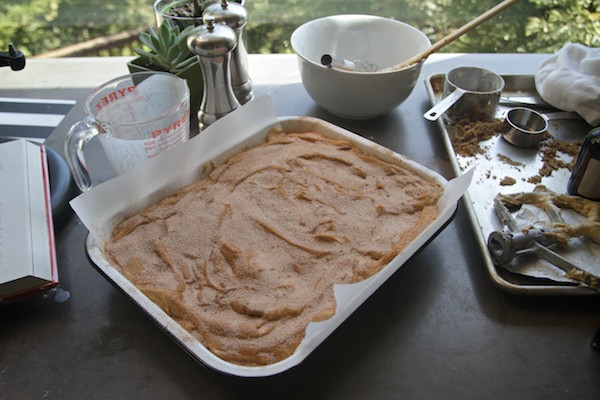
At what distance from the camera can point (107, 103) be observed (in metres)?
1.02

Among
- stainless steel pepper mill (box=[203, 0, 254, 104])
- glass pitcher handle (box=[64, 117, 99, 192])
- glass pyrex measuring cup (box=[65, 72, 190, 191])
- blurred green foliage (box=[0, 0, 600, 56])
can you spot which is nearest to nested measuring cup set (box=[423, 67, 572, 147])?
stainless steel pepper mill (box=[203, 0, 254, 104])

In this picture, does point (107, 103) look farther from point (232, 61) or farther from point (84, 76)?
point (84, 76)

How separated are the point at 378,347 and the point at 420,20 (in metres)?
2.09

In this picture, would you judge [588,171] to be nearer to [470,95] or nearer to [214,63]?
[470,95]

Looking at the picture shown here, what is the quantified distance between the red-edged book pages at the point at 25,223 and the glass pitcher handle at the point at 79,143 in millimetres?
69

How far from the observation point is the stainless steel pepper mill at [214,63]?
1.01m

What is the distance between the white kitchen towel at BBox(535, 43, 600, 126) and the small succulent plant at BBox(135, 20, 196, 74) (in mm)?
863

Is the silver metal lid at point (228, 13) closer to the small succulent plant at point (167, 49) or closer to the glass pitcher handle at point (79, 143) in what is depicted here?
A: the small succulent plant at point (167, 49)

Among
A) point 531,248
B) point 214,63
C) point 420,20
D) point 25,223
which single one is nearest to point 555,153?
point 531,248

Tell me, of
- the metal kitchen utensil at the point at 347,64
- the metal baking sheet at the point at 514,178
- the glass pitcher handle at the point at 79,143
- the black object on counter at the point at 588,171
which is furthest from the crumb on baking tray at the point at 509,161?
the glass pitcher handle at the point at 79,143

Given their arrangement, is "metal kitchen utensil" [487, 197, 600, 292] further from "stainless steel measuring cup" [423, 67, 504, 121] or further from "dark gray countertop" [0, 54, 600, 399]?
"stainless steel measuring cup" [423, 67, 504, 121]

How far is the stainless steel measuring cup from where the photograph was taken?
1.20 m

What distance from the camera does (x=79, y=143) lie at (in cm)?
90

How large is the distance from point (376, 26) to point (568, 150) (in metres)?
0.57
